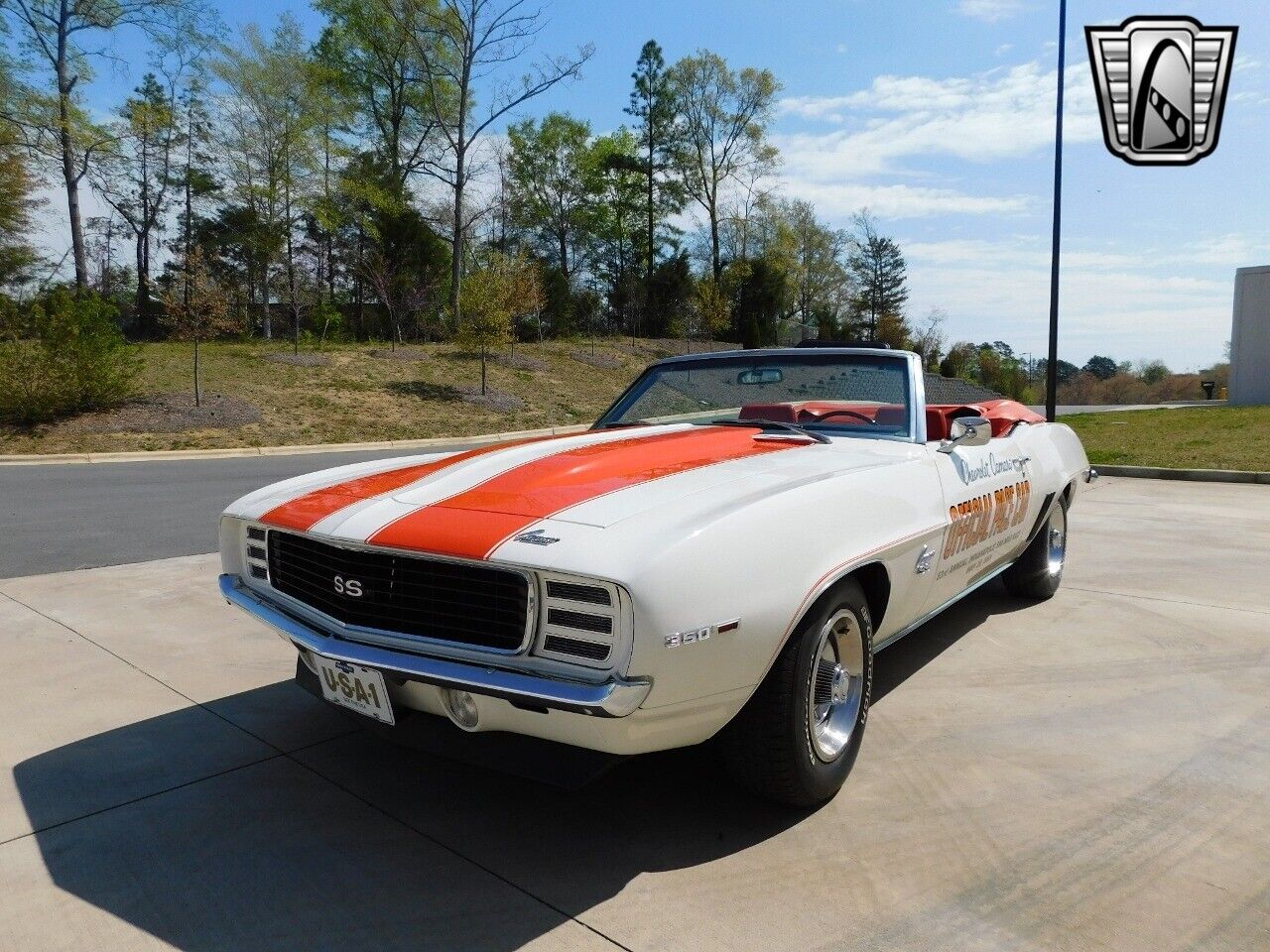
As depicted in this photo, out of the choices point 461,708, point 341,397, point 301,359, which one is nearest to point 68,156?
point 301,359

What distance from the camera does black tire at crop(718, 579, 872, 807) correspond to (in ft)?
7.88

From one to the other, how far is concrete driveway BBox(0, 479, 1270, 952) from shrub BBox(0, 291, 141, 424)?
1426 centimetres

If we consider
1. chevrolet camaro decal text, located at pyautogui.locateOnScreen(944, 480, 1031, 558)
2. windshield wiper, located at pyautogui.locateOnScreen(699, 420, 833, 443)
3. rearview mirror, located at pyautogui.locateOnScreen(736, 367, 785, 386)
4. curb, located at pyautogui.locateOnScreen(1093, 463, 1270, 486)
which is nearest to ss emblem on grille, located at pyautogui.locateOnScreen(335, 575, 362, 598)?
windshield wiper, located at pyautogui.locateOnScreen(699, 420, 833, 443)

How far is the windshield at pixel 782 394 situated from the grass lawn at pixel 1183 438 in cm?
972

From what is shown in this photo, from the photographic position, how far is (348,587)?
2510mm

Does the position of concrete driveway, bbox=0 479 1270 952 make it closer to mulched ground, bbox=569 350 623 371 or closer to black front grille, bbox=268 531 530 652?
black front grille, bbox=268 531 530 652

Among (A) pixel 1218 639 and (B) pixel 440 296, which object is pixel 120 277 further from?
(A) pixel 1218 639

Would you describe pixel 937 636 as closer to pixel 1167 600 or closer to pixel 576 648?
pixel 1167 600

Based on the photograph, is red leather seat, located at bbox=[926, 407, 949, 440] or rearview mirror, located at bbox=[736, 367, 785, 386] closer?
red leather seat, located at bbox=[926, 407, 949, 440]

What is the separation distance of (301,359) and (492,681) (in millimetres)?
22766

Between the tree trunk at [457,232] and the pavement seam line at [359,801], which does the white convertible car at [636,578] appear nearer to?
the pavement seam line at [359,801]

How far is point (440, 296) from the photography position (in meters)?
33.6

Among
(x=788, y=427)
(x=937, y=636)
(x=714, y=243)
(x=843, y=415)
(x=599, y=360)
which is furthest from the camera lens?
(x=714, y=243)

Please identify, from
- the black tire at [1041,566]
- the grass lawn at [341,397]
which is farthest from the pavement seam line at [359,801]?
the grass lawn at [341,397]
